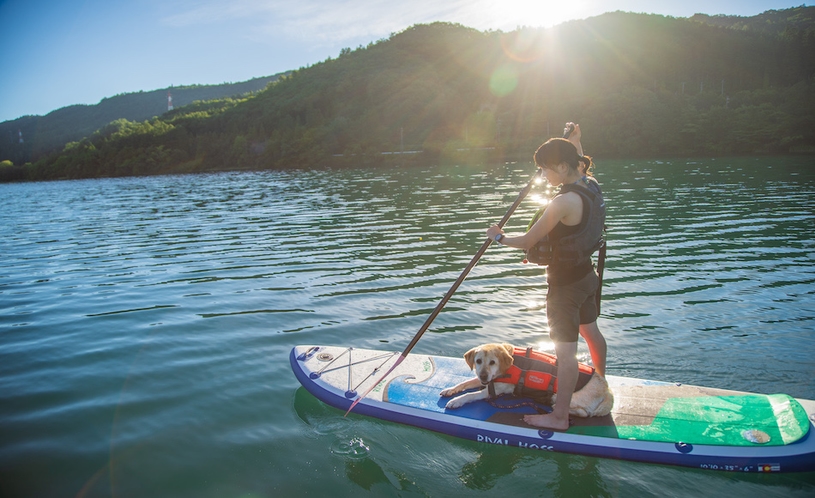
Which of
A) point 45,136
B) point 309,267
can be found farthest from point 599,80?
point 45,136

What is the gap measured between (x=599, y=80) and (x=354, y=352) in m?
138

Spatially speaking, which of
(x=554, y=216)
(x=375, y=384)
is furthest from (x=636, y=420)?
(x=375, y=384)

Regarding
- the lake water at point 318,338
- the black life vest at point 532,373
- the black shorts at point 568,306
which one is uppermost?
the black shorts at point 568,306

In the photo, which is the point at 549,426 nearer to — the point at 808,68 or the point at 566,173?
the point at 566,173

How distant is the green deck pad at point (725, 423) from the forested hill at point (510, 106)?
70.1 m

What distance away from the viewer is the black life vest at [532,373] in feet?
19.2

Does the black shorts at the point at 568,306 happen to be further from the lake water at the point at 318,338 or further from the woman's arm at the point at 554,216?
the lake water at the point at 318,338

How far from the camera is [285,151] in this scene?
112188mm

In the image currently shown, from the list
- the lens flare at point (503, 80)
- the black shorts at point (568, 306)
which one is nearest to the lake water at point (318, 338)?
the black shorts at point (568, 306)

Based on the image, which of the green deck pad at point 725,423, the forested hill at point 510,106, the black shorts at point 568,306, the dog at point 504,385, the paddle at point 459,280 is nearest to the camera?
the green deck pad at point 725,423

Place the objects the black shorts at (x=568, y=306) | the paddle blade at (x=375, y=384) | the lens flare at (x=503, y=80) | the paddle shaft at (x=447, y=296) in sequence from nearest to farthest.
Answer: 1. the black shorts at (x=568, y=306)
2. the paddle shaft at (x=447, y=296)
3. the paddle blade at (x=375, y=384)
4. the lens flare at (x=503, y=80)

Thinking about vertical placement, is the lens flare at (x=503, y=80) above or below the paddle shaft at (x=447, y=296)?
above

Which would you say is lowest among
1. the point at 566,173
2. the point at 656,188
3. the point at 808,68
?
the point at 656,188

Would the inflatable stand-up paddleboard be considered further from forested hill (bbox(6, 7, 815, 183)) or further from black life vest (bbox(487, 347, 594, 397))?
forested hill (bbox(6, 7, 815, 183))
